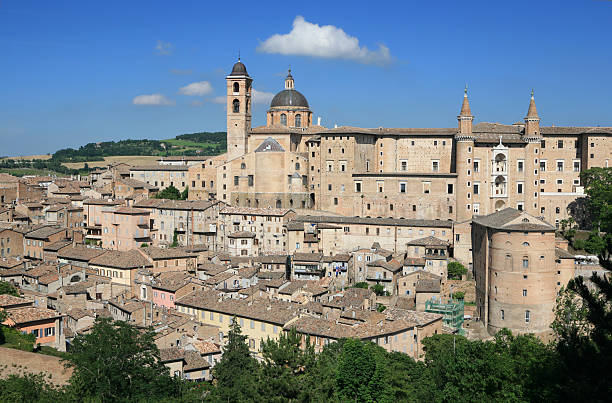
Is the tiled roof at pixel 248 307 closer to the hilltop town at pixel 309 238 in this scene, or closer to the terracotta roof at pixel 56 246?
the hilltop town at pixel 309 238

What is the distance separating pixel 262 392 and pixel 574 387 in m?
13.8

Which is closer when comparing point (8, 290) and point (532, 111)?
point (8, 290)

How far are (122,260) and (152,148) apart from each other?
126536 mm

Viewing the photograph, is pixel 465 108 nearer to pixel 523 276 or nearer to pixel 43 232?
pixel 523 276

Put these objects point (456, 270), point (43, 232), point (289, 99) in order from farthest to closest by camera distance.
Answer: point (289, 99) → point (43, 232) → point (456, 270)

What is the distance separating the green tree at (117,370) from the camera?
2320cm

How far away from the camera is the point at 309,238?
5150 centimetres

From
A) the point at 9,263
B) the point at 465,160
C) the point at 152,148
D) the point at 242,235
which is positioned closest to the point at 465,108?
the point at 465,160

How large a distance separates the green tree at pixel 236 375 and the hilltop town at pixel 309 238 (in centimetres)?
264

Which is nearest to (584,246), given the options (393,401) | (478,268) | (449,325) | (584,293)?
(478,268)

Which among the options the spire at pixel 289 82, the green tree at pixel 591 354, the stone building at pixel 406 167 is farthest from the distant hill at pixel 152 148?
the green tree at pixel 591 354

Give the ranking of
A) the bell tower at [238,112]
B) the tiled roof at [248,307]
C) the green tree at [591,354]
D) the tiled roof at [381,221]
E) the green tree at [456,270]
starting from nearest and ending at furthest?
the green tree at [591,354]
the tiled roof at [248,307]
the green tree at [456,270]
the tiled roof at [381,221]
the bell tower at [238,112]

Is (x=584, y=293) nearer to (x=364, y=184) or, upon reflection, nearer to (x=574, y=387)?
(x=574, y=387)

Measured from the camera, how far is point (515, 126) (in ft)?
192
